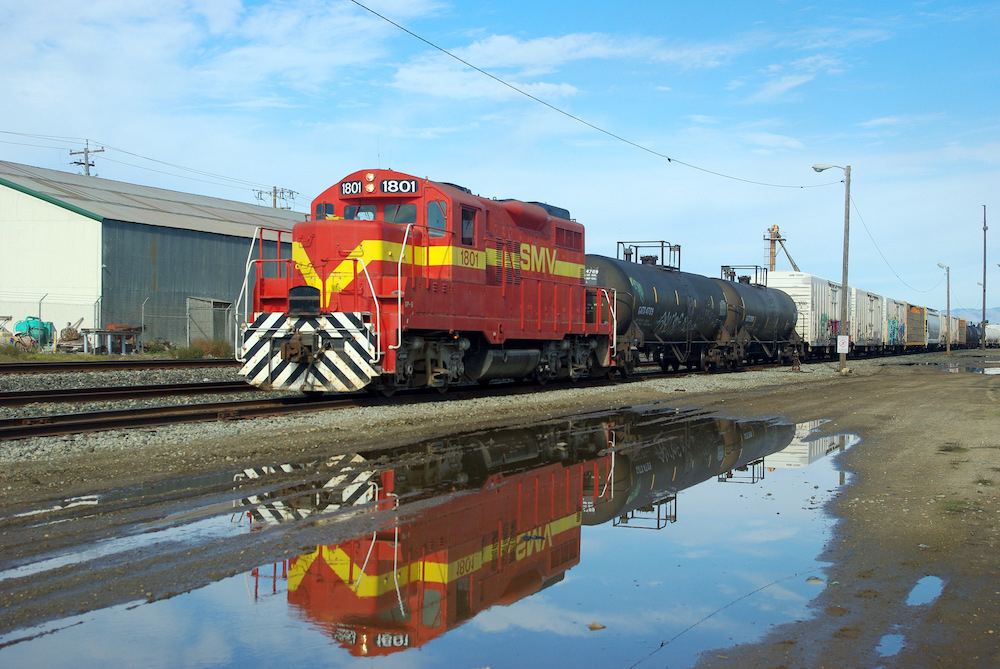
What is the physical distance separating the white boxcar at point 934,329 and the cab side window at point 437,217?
57.3 metres

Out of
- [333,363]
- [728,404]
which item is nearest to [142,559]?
[333,363]

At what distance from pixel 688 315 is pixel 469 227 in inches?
466

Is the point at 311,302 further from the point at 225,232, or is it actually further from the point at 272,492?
the point at 225,232

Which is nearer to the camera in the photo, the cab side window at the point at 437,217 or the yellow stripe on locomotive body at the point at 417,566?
the yellow stripe on locomotive body at the point at 417,566

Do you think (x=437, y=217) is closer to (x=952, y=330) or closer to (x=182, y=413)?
(x=182, y=413)

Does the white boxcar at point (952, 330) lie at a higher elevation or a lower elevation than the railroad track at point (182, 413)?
higher

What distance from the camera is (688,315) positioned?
24906mm

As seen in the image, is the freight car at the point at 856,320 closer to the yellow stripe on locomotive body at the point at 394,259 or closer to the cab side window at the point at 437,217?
the yellow stripe on locomotive body at the point at 394,259

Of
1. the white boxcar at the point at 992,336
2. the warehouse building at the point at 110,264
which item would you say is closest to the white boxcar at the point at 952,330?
the white boxcar at the point at 992,336

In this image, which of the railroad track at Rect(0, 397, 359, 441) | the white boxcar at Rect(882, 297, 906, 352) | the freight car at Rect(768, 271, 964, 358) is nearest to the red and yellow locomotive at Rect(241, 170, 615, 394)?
the railroad track at Rect(0, 397, 359, 441)

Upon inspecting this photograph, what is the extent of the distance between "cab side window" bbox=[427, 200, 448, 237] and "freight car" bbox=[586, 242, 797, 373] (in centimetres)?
779

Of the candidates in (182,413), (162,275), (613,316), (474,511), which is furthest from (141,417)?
(162,275)

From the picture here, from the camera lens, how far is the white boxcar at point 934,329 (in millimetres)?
61438

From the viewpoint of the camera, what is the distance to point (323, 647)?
12.7ft
